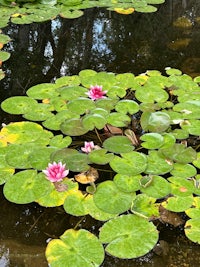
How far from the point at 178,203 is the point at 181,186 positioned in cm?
10

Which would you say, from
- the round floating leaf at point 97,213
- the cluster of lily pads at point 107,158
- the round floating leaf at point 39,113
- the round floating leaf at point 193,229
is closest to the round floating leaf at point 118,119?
the cluster of lily pads at point 107,158

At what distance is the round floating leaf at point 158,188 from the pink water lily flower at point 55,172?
33 cm

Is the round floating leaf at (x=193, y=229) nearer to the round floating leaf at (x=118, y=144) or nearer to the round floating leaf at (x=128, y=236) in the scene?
the round floating leaf at (x=128, y=236)

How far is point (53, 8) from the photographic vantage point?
3.51 m

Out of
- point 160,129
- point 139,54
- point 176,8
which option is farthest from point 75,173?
point 176,8

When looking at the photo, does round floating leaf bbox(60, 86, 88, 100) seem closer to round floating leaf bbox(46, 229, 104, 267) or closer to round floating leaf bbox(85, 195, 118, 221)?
round floating leaf bbox(85, 195, 118, 221)

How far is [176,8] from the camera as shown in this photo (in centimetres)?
362

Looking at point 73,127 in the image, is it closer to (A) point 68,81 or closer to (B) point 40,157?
(B) point 40,157

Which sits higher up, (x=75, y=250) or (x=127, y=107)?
(x=127, y=107)

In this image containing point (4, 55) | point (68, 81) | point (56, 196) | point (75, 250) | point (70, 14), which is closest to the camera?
point (75, 250)

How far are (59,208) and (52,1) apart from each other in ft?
8.43

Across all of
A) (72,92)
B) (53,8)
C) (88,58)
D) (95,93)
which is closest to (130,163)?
(95,93)

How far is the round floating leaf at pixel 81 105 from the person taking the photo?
205 cm

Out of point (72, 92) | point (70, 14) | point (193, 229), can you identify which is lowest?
point (193, 229)
